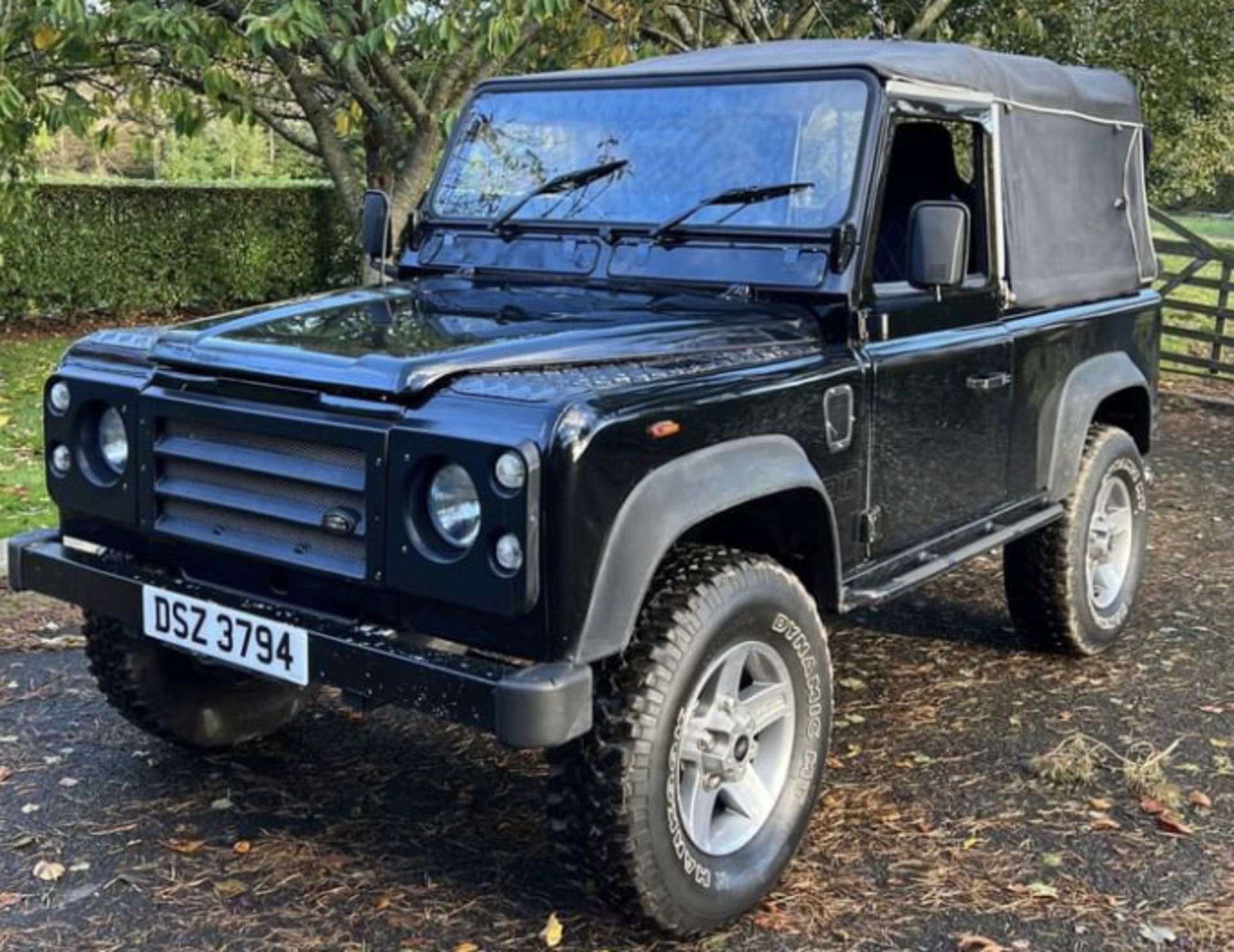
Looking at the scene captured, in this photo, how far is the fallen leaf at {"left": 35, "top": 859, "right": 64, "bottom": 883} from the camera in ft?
12.1

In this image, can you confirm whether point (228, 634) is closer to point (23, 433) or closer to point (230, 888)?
point (230, 888)

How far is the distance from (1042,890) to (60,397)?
9.27 feet

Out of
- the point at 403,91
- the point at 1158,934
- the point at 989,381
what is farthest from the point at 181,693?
the point at 403,91

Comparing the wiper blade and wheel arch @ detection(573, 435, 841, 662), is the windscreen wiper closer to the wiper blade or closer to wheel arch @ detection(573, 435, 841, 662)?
the wiper blade

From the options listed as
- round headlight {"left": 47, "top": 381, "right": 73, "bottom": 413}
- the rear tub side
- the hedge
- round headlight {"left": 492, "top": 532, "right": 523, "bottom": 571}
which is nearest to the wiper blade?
the rear tub side

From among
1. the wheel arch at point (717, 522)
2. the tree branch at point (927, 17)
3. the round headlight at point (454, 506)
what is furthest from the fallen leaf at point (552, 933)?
the tree branch at point (927, 17)

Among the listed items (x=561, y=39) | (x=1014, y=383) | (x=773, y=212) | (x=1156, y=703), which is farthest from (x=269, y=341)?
(x=561, y=39)

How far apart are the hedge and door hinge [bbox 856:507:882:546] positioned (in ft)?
40.1

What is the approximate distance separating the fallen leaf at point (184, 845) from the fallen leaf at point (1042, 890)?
219cm

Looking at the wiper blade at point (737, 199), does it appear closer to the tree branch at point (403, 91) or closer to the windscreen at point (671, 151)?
the windscreen at point (671, 151)

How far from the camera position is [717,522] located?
369 cm

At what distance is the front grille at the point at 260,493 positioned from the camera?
3.16 meters

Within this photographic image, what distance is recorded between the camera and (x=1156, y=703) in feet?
16.6

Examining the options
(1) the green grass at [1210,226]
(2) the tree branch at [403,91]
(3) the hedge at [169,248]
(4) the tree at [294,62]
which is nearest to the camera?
(4) the tree at [294,62]
